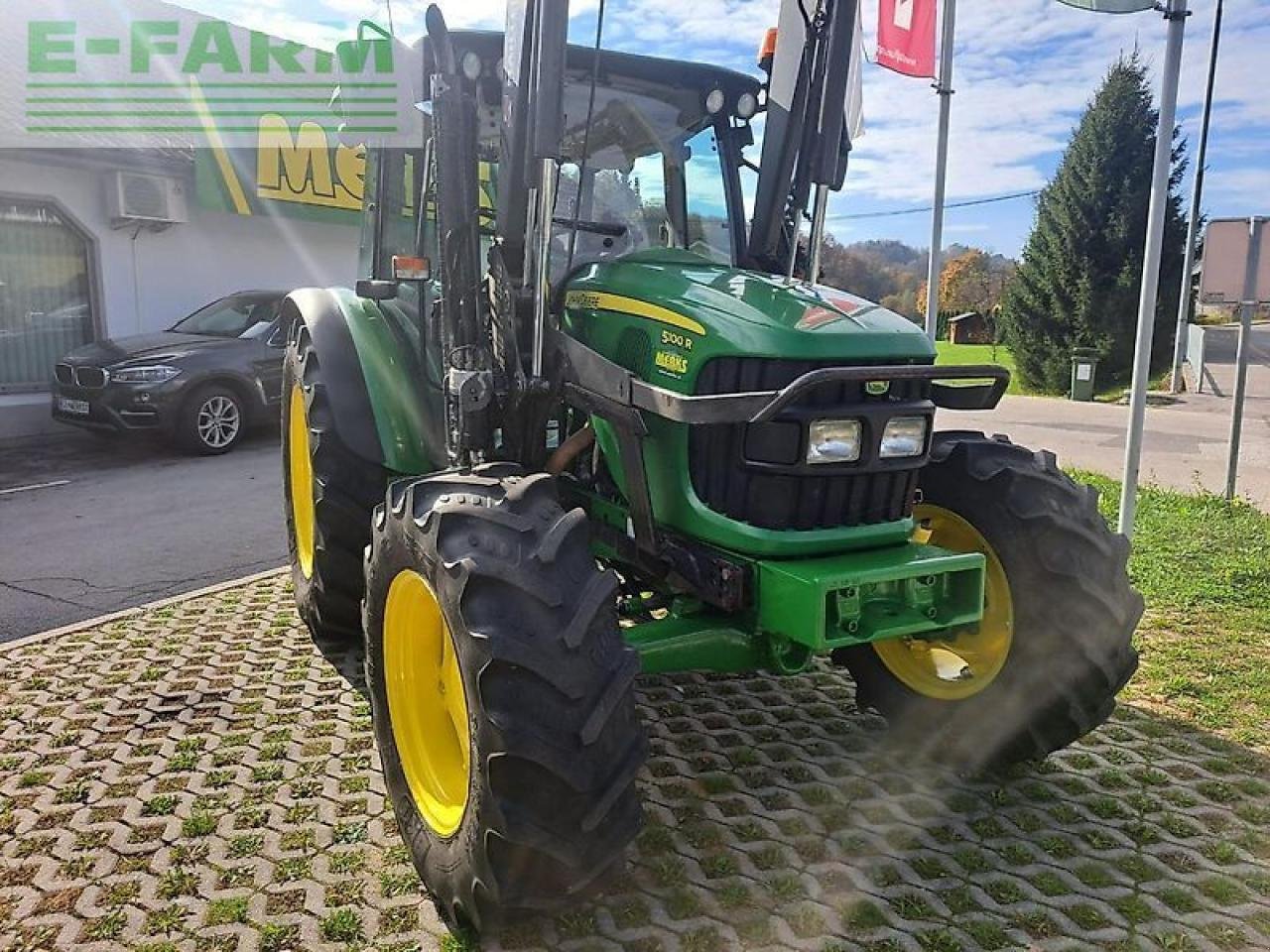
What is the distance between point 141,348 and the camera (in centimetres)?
1000

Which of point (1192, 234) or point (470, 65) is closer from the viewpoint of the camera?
point (470, 65)

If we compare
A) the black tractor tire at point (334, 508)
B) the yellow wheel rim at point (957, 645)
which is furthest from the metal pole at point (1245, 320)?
the black tractor tire at point (334, 508)

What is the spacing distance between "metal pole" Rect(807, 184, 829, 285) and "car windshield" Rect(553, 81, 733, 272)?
304 mm

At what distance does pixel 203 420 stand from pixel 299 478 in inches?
219

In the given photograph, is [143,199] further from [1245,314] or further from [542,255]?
[1245,314]

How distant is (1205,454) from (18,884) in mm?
11800

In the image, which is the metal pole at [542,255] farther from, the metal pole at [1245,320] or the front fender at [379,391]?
the metal pole at [1245,320]

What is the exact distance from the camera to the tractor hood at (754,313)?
2.78m

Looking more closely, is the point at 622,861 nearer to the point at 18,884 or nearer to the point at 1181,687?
the point at 18,884

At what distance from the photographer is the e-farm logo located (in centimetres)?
1201

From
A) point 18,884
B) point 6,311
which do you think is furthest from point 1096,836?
point 6,311

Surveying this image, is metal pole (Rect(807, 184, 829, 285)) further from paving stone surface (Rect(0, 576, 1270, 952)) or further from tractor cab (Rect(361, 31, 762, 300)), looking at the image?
paving stone surface (Rect(0, 576, 1270, 952))

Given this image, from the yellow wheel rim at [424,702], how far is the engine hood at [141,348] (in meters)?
7.92

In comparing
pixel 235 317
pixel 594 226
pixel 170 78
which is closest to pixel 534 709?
pixel 594 226
